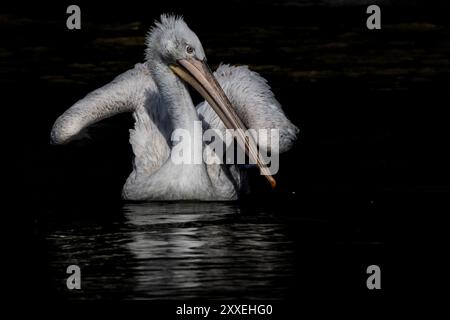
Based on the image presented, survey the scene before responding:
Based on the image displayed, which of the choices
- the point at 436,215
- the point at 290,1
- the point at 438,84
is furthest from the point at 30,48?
the point at 436,215

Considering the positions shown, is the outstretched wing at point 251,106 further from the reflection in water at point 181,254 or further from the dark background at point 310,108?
the reflection in water at point 181,254

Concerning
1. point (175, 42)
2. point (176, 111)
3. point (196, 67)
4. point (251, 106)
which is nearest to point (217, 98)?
point (196, 67)

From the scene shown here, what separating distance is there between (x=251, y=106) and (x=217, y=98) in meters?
0.83

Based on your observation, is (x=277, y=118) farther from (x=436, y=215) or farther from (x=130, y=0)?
(x=130, y=0)

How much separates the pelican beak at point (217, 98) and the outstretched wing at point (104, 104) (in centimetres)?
100

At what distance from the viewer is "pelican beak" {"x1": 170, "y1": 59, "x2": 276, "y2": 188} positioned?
1070 cm

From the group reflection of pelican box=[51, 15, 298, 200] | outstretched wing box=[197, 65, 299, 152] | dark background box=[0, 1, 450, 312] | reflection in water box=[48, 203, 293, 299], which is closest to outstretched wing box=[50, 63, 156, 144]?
reflection of pelican box=[51, 15, 298, 200]

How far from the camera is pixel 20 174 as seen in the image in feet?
38.3

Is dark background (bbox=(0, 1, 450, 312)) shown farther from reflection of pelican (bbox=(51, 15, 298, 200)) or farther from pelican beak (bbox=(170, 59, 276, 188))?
pelican beak (bbox=(170, 59, 276, 188))

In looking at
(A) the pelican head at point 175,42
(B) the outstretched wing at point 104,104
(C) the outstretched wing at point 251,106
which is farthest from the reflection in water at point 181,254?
(B) the outstretched wing at point 104,104

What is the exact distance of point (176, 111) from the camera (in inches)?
434

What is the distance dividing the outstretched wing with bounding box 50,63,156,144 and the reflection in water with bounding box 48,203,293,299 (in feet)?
4.81

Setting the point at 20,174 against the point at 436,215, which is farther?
the point at 20,174
